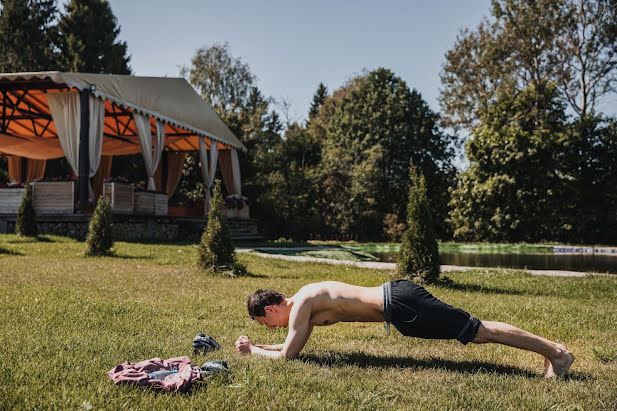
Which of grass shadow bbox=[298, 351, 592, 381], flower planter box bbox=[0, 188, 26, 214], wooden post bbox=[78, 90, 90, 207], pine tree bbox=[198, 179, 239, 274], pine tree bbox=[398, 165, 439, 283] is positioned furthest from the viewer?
flower planter box bbox=[0, 188, 26, 214]

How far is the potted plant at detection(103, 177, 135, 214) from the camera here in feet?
47.2

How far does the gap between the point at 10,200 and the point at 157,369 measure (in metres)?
13.9

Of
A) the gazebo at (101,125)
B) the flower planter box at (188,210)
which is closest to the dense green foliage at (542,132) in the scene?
the gazebo at (101,125)

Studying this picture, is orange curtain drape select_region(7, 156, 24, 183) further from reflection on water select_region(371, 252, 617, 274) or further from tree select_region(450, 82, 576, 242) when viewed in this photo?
tree select_region(450, 82, 576, 242)

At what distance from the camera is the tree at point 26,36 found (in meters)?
29.7

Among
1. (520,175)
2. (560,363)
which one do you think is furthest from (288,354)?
(520,175)

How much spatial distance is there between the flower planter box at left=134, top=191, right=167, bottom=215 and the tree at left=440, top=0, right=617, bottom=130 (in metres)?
16.0

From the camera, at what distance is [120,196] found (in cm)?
1473

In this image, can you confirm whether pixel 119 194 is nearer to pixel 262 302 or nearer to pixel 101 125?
pixel 101 125

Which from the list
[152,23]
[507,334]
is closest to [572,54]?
[152,23]

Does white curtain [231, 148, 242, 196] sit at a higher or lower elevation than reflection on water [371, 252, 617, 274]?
higher

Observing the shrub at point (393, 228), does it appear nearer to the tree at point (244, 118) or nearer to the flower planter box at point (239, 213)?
the tree at point (244, 118)

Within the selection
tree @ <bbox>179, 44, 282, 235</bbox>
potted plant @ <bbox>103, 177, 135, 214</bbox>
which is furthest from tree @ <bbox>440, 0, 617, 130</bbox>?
potted plant @ <bbox>103, 177, 135, 214</bbox>

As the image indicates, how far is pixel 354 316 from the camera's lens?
133 inches
